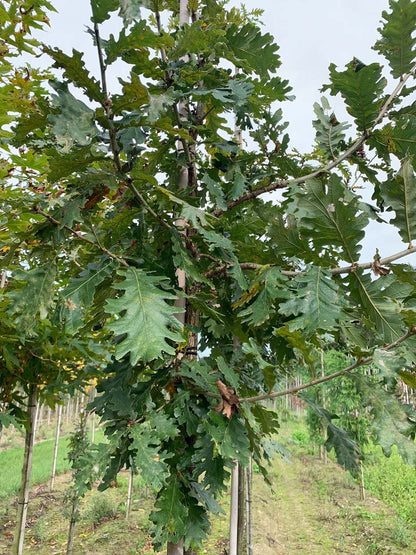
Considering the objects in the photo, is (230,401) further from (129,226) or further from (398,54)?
(398,54)

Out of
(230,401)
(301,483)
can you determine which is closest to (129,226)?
(230,401)

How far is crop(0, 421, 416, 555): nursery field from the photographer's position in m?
7.55

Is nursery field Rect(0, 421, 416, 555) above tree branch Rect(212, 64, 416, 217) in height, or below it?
below

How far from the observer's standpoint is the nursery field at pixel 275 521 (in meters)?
7.55


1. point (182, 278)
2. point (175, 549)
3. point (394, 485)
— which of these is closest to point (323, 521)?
point (394, 485)

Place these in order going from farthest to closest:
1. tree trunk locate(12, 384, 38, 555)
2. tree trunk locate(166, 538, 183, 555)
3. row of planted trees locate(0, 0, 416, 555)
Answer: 1. tree trunk locate(12, 384, 38, 555)
2. tree trunk locate(166, 538, 183, 555)
3. row of planted trees locate(0, 0, 416, 555)

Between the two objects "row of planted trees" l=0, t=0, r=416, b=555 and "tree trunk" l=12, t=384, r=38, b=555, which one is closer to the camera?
"row of planted trees" l=0, t=0, r=416, b=555

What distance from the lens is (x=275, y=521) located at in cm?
919

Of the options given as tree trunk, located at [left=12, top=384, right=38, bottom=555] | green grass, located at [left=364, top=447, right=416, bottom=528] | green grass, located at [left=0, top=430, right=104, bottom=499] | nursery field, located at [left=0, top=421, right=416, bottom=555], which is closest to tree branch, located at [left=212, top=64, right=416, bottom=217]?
tree trunk, located at [left=12, top=384, right=38, bottom=555]

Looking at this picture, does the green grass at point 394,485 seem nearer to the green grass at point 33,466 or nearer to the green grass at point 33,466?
the green grass at point 33,466

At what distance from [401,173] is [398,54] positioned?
1.98ft

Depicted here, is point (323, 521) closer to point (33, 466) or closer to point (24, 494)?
point (24, 494)

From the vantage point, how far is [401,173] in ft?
3.68

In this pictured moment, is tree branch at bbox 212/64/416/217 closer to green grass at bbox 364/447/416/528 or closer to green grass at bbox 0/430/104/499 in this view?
green grass at bbox 364/447/416/528
